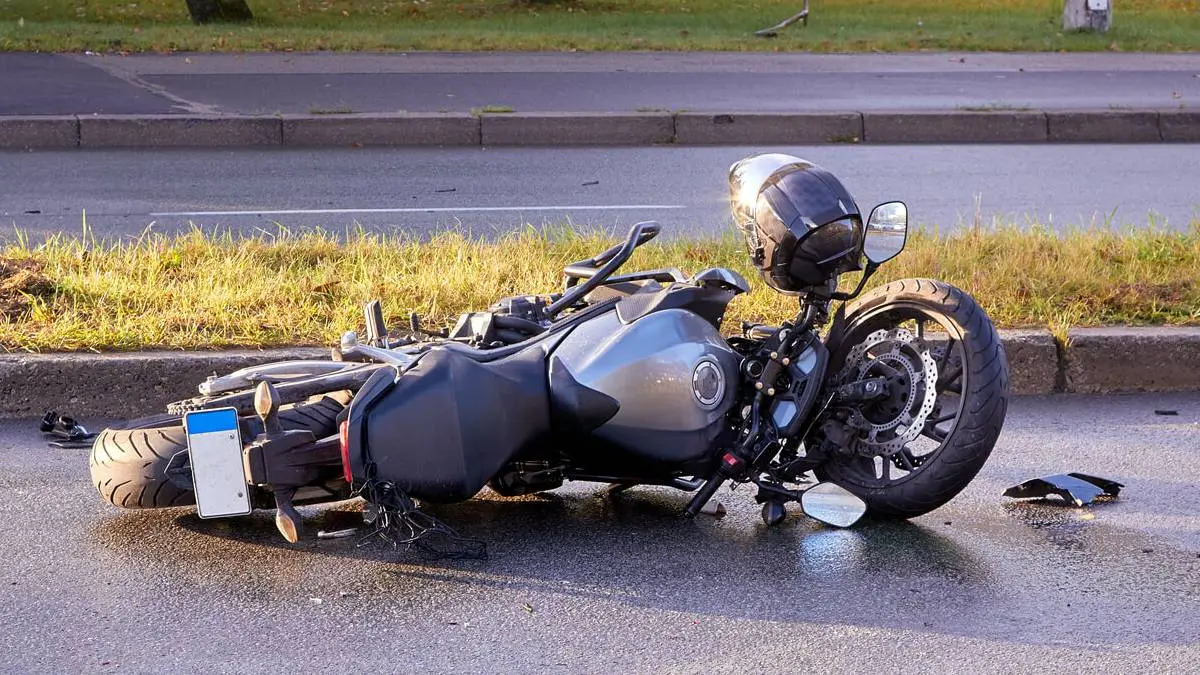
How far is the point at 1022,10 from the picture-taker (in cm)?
2330

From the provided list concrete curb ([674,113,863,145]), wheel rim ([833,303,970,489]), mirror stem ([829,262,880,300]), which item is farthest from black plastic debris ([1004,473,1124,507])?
concrete curb ([674,113,863,145])

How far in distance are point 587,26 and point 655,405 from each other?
1592 centimetres

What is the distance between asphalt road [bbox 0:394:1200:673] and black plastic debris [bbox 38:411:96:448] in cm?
20

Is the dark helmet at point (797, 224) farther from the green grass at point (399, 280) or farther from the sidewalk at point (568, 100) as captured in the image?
the sidewalk at point (568, 100)

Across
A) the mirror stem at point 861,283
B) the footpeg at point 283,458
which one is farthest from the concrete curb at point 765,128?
the footpeg at point 283,458

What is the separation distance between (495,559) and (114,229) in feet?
17.3

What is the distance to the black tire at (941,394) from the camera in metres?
3.91

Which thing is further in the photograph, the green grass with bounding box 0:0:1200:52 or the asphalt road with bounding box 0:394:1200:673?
the green grass with bounding box 0:0:1200:52

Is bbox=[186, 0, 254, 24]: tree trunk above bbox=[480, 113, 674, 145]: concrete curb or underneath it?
above

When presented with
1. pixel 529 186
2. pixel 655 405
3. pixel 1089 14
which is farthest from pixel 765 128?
pixel 1089 14

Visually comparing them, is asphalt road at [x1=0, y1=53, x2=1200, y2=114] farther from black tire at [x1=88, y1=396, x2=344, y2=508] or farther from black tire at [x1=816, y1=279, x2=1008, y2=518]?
black tire at [x1=816, y1=279, x2=1008, y2=518]

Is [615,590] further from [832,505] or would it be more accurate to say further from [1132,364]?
[1132,364]

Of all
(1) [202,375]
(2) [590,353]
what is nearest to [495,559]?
(2) [590,353]

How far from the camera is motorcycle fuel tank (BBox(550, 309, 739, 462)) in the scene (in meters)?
3.94
